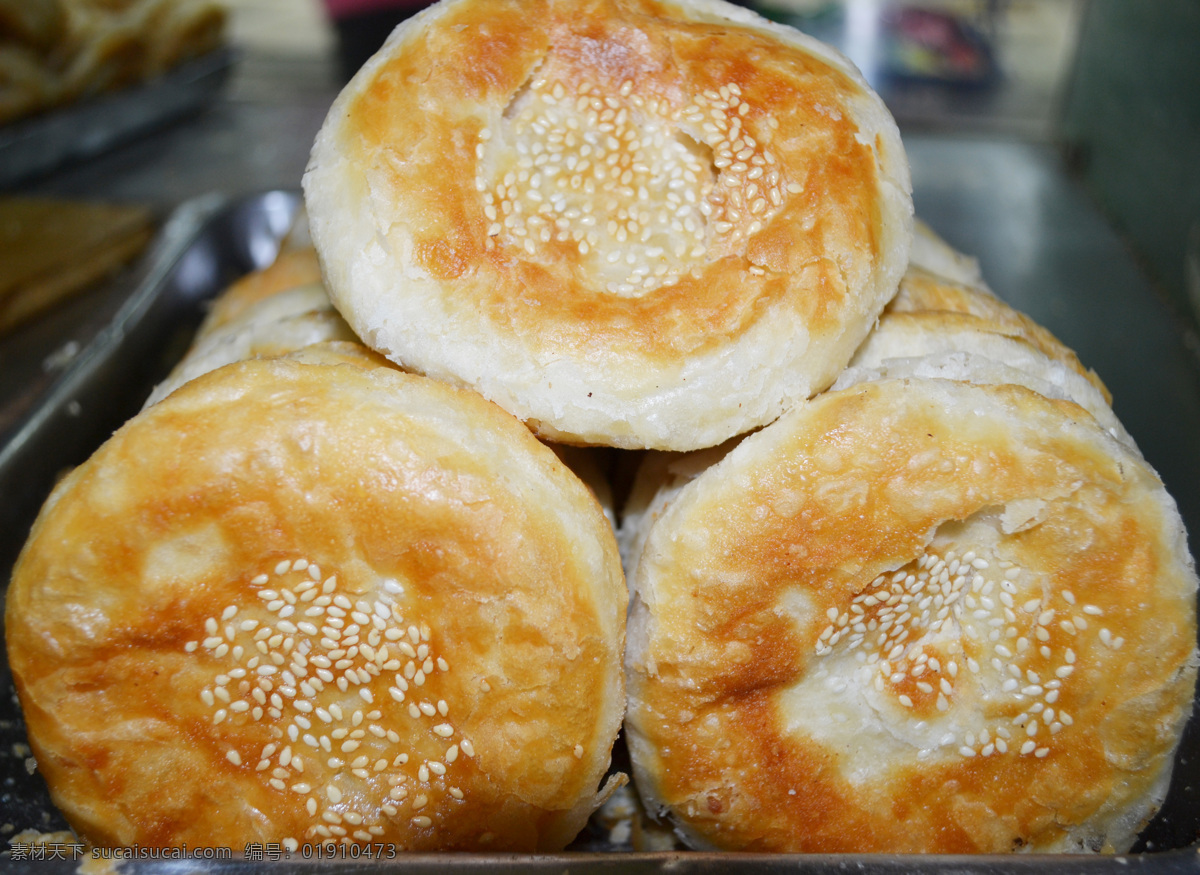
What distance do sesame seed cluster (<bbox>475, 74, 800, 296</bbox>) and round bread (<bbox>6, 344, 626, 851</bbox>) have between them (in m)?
0.35

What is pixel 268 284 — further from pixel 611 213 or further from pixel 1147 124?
pixel 1147 124

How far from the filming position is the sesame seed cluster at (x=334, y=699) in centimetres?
128

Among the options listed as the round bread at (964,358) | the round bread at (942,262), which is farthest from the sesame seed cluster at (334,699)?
the round bread at (942,262)

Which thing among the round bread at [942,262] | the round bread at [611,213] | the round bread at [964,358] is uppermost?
the round bread at [611,213]

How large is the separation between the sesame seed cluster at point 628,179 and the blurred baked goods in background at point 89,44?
346 cm

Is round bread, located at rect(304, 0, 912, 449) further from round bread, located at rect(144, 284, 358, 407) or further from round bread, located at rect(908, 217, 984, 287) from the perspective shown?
round bread, located at rect(908, 217, 984, 287)

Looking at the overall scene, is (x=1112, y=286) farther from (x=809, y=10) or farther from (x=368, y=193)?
(x=809, y=10)

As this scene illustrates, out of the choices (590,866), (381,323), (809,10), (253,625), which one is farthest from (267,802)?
(809,10)

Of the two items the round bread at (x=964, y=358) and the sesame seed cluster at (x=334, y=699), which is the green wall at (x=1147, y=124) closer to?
the round bread at (x=964, y=358)

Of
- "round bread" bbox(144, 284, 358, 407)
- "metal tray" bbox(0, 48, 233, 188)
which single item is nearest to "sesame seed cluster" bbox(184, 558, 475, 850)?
"round bread" bbox(144, 284, 358, 407)

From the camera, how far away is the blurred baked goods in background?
3.79m

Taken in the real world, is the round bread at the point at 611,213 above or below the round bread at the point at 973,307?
above

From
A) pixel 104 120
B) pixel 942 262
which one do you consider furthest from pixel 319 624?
pixel 104 120

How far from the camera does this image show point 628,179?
149cm
